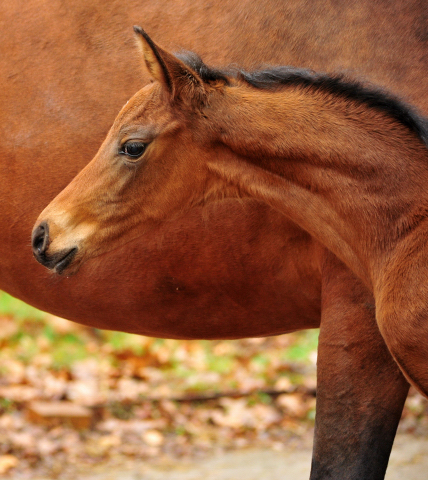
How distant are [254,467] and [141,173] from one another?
2.68m

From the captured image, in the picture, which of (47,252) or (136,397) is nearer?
(47,252)

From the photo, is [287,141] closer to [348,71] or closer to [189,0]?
[348,71]

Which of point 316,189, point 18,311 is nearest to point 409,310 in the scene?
point 316,189

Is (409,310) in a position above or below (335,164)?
below

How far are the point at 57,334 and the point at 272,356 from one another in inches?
81.2

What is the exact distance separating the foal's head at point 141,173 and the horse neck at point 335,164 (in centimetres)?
12

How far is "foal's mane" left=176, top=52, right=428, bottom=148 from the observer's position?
2127 mm

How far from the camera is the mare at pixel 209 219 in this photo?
2395 millimetres

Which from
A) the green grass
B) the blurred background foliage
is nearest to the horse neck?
the blurred background foliage

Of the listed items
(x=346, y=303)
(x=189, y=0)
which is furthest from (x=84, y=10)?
(x=346, y=303)

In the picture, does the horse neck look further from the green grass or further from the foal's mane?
the green grass

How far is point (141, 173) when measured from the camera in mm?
2322

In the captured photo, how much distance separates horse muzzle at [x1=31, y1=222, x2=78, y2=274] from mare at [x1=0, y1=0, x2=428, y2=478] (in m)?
0.40

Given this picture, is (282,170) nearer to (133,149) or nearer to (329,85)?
(329,85)
